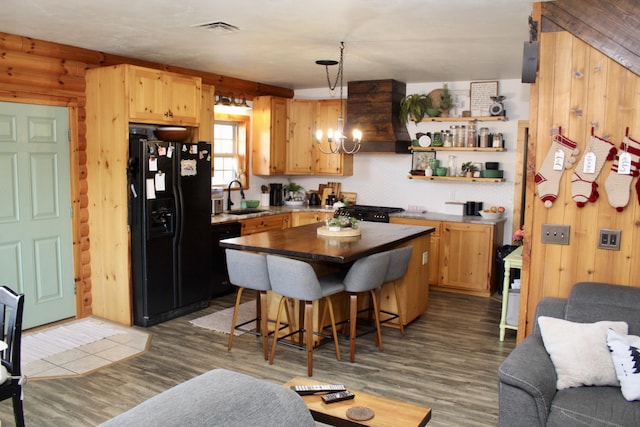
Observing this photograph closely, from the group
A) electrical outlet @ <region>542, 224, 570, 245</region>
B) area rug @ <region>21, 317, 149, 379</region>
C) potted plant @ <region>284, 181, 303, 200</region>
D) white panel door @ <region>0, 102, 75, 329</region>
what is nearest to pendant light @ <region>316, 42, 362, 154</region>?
potted plant @ <region>284, 181, 303, 200</region>

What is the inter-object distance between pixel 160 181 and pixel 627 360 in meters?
3.90

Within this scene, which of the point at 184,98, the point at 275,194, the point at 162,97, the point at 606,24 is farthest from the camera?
the point at 275,194

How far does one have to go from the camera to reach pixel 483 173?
21.8 feet

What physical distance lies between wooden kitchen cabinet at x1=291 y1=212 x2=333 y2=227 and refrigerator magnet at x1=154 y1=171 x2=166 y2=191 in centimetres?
240

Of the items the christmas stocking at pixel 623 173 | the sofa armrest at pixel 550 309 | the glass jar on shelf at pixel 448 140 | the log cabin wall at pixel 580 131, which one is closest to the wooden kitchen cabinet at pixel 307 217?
the glass jar on shelf at pixel 448 140

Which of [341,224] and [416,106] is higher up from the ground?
[416,106]

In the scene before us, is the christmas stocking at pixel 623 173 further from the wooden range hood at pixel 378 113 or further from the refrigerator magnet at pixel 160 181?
the wooden range hood at pixel 378 113

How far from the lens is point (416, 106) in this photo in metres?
6.76

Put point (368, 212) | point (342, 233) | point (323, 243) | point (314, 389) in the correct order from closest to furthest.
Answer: point (314, 389) < point (323, 243) < point (342, 233) < point (368, 212)

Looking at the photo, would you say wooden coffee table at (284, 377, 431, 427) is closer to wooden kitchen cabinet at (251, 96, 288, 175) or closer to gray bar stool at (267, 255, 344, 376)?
gray bar stool at (267, 255, 344, 376)

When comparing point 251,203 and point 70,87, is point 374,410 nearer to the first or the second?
point 70,87

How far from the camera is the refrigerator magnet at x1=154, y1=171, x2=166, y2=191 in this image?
499cm

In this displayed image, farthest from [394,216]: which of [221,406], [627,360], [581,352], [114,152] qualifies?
[221,406]

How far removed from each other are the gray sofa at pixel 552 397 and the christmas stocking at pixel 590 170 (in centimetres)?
63
